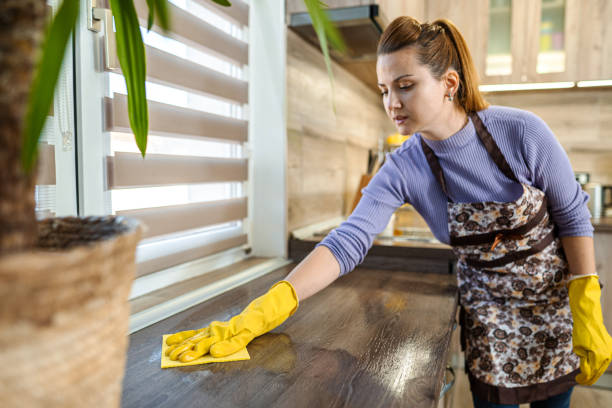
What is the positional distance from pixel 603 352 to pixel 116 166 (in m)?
1.19

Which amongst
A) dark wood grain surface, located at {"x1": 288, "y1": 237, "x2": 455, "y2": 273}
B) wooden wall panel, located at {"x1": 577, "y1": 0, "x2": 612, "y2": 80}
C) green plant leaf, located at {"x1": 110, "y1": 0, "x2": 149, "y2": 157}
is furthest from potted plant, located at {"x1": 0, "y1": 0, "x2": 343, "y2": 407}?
wooden wall panel, located at {"x1": 577, "y1": 0, "x2": 612, "y2": 80}

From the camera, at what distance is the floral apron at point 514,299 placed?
1153 mm

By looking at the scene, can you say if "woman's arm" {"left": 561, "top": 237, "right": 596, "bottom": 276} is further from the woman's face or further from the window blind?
the window blind

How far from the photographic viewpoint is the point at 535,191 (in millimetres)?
1125

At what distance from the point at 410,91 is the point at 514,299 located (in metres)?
0.59

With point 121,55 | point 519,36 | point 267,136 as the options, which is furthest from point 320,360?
point 519,36

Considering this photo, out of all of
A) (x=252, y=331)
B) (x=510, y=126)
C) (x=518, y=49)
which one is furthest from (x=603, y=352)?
(x=518, y=49)

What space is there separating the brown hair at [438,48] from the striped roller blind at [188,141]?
494 millimetres

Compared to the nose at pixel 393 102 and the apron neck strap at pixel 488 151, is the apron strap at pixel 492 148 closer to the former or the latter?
the apron neck strap at pixel 488 151

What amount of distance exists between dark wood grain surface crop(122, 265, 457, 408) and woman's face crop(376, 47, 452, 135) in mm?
446

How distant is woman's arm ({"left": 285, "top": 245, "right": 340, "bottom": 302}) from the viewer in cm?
99

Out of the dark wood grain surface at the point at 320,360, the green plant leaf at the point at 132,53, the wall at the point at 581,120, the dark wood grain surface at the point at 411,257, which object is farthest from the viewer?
the wall at the point at 581,120

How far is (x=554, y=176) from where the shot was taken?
1.11 meters

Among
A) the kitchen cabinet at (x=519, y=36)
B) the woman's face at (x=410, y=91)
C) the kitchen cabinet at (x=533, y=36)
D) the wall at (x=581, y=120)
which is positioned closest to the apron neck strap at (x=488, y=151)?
the woman's face at (x=410, y=91)
